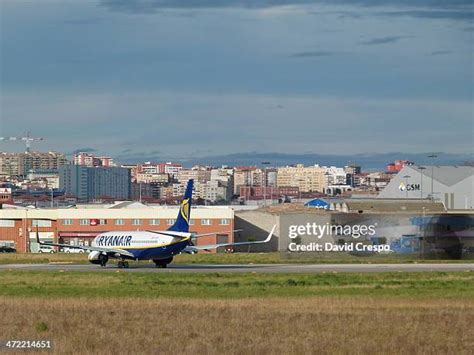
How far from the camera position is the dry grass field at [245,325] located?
3244 cm

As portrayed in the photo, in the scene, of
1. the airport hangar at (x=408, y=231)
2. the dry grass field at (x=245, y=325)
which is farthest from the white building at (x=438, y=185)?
the dry grass field at (x=245, y=325)

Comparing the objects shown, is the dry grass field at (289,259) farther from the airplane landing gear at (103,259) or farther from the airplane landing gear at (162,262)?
the airplane landing gear at (162,262)

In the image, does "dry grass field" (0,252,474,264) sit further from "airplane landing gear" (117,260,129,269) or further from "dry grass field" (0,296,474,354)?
"dry grass field" (0,296,474,354)

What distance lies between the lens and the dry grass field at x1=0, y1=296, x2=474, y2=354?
3244cm

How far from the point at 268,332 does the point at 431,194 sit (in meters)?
140

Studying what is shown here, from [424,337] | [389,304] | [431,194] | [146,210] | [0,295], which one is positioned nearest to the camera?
[424,337]

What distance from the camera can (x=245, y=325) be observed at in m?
37.8

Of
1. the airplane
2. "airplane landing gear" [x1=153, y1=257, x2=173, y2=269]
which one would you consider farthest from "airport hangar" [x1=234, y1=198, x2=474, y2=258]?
"airplane landing gear" [x1=153, y1=257, x2=173, y2=269]

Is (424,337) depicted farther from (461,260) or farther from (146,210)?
(146,210)

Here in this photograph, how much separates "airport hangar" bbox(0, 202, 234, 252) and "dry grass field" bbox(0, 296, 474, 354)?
9134cm

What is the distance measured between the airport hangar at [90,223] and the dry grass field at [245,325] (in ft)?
300

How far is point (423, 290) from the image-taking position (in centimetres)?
5512

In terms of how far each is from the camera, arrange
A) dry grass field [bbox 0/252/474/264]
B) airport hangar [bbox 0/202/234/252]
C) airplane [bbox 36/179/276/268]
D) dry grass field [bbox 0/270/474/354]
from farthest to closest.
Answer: airport hangar [bbox 0/202/234/252]
dry grass field [bbox 0/252/474/264]
airplane [bbox 36/179/276/268]
dry grass field [bbox 0/270/474/354]

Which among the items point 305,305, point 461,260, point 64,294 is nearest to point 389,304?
point 305,305
